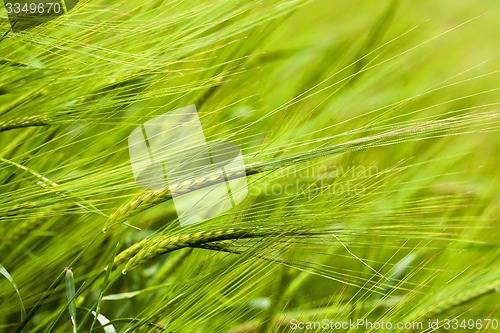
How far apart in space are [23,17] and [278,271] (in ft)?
1.34

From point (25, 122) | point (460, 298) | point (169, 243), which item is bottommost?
point (460, 298)

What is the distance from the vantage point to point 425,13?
3.17ft

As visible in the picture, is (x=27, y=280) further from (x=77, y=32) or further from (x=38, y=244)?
(x=77, y=32)

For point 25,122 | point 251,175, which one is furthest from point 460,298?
point 25,122

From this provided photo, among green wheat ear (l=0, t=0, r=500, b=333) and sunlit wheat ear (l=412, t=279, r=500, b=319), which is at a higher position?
green wheat ear (l=0, t=0, r=500, b=333)

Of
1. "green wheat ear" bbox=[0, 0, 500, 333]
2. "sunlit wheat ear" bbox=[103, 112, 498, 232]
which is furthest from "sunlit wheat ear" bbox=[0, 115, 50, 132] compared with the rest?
"sunlit wheat ear" bbox=[103, 112, 498, 232]

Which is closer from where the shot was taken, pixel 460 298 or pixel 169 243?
pixel 169 243

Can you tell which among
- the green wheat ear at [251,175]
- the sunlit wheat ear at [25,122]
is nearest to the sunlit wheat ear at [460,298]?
the green wheat ear at [251,175]

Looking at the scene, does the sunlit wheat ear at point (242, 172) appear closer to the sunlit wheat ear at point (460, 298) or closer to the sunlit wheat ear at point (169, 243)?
the sunlit wheat ear at point (169, 243)

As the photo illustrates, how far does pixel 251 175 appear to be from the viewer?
0.68 m

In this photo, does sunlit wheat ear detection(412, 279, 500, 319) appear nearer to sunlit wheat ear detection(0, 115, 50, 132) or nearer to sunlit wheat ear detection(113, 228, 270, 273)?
sunlit wheat ear detection(113, 228, 270, 273)

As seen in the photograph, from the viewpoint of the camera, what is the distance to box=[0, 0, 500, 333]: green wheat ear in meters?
0.63

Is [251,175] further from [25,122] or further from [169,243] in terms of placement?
[25,122]

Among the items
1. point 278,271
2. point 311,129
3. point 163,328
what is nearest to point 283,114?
point 311,129
